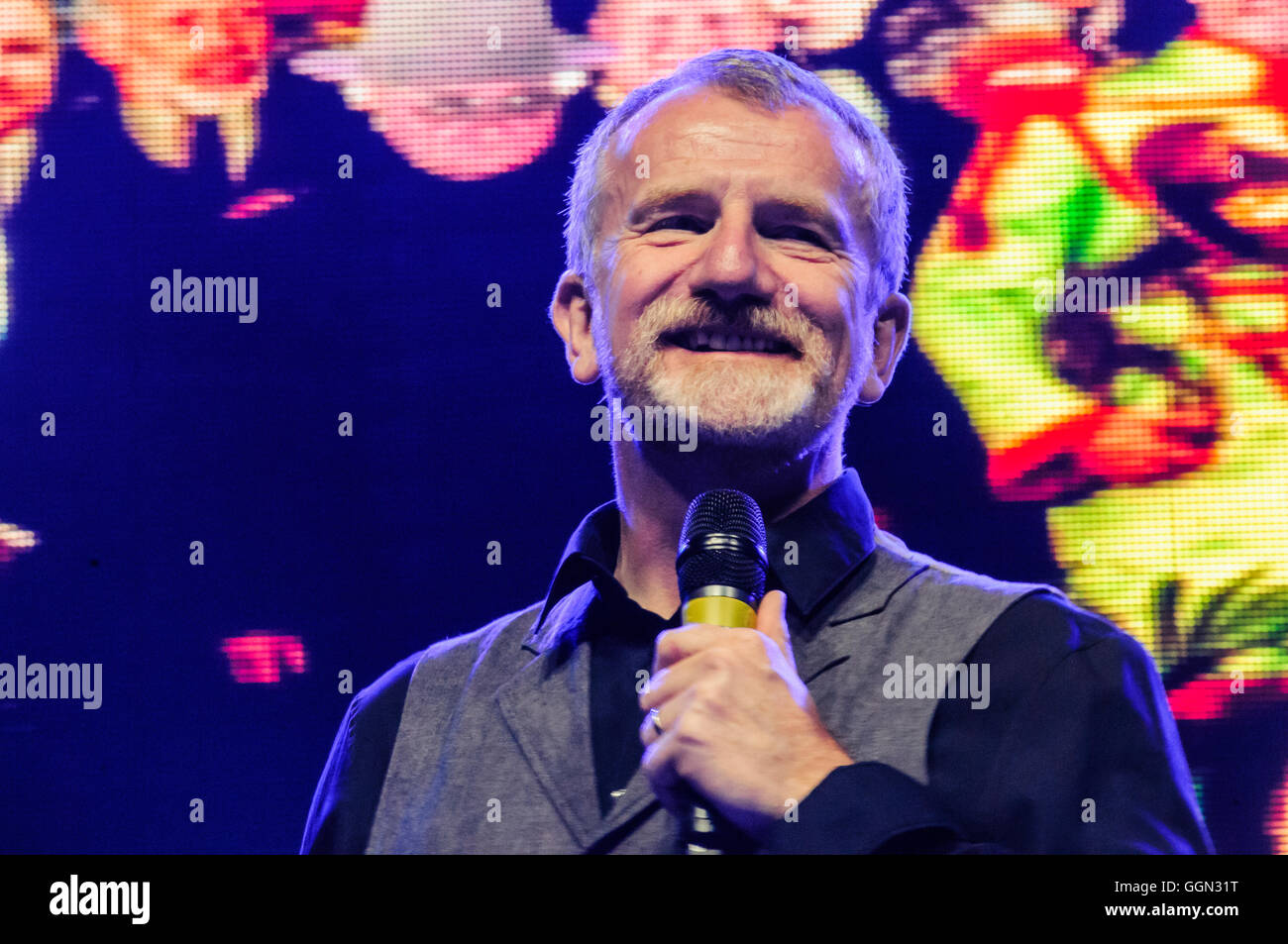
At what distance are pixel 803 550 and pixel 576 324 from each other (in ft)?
1.76

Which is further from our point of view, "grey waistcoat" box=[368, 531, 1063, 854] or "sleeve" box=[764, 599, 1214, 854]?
"grey waistcoat" box=[368, 531, 1063, 854]

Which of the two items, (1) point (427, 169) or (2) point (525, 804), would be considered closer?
(2) point (525, 804)

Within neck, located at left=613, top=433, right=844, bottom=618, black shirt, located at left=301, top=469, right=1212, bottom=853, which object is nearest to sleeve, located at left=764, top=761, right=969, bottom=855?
black shirt, located at left=301, top=469, right=1212, bottom=853

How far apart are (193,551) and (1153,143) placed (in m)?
1.61

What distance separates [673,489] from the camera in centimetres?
205

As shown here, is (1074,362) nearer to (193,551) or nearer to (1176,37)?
(1176,37)

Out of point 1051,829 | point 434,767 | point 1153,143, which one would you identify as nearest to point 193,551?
point 434,767

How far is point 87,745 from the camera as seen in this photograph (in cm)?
217

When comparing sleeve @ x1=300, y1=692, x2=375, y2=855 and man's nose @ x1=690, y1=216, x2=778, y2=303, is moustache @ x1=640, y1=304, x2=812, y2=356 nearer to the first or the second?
man's nose @ x1=690, y1=216, x2=778, y2=303

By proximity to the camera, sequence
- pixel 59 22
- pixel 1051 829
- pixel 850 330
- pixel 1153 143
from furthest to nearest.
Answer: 1. pixel 59 22
2. pixel 1153 143
3. pixel 850 330
4. pixel 1051 829

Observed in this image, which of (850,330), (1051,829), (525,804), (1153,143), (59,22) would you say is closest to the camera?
(1051,829)

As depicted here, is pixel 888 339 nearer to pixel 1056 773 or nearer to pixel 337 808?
pixel 1056 773

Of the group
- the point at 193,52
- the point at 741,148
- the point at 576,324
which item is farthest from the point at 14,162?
the point at 741,148

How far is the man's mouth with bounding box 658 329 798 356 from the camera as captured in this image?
1976mm
